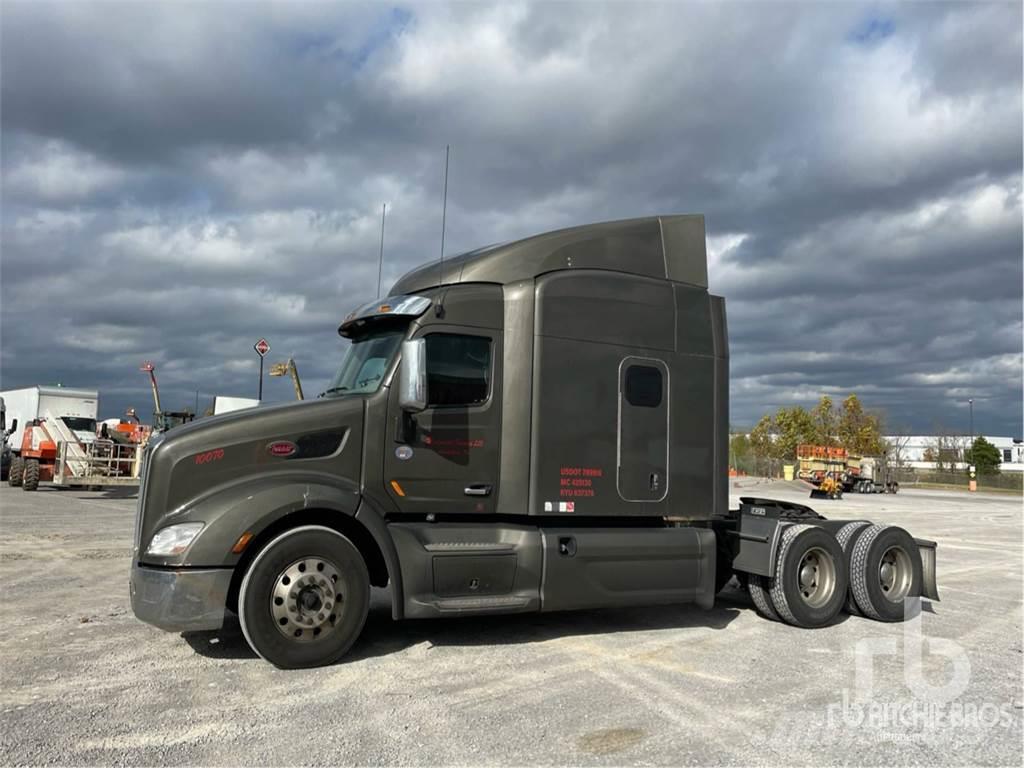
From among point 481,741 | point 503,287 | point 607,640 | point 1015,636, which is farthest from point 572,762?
point 1015,636

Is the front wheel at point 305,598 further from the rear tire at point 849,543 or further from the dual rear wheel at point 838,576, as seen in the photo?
the rear tire at point 849,543

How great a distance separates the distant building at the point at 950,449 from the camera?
91.8 meters

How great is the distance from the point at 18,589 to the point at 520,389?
20.3ft

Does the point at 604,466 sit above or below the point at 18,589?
above

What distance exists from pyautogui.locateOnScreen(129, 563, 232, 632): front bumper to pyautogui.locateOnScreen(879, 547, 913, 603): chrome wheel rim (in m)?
6.63

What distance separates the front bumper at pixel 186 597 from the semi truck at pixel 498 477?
0.05 ft

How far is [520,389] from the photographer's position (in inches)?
271

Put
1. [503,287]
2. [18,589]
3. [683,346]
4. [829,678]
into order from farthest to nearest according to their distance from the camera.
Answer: [18,589]
[683,346]
[503,287]
[829,678]

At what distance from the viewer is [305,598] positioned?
5918 millimetres


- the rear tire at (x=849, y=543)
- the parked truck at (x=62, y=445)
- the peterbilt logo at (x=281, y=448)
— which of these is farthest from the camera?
the parked truck at (x=62, y=445)

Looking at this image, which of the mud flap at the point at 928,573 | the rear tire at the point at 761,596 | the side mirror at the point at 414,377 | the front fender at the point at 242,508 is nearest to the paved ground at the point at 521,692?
the rear tire at the point at 761,596

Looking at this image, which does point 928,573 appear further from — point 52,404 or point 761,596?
point 52,404

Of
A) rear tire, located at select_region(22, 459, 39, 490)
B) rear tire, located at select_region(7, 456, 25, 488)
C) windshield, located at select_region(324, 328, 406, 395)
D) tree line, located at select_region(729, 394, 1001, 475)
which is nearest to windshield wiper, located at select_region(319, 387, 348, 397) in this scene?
windshield, located at select_region(324, 328, 406, 395)

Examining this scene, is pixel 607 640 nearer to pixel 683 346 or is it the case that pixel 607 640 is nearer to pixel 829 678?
pixel 829 678
